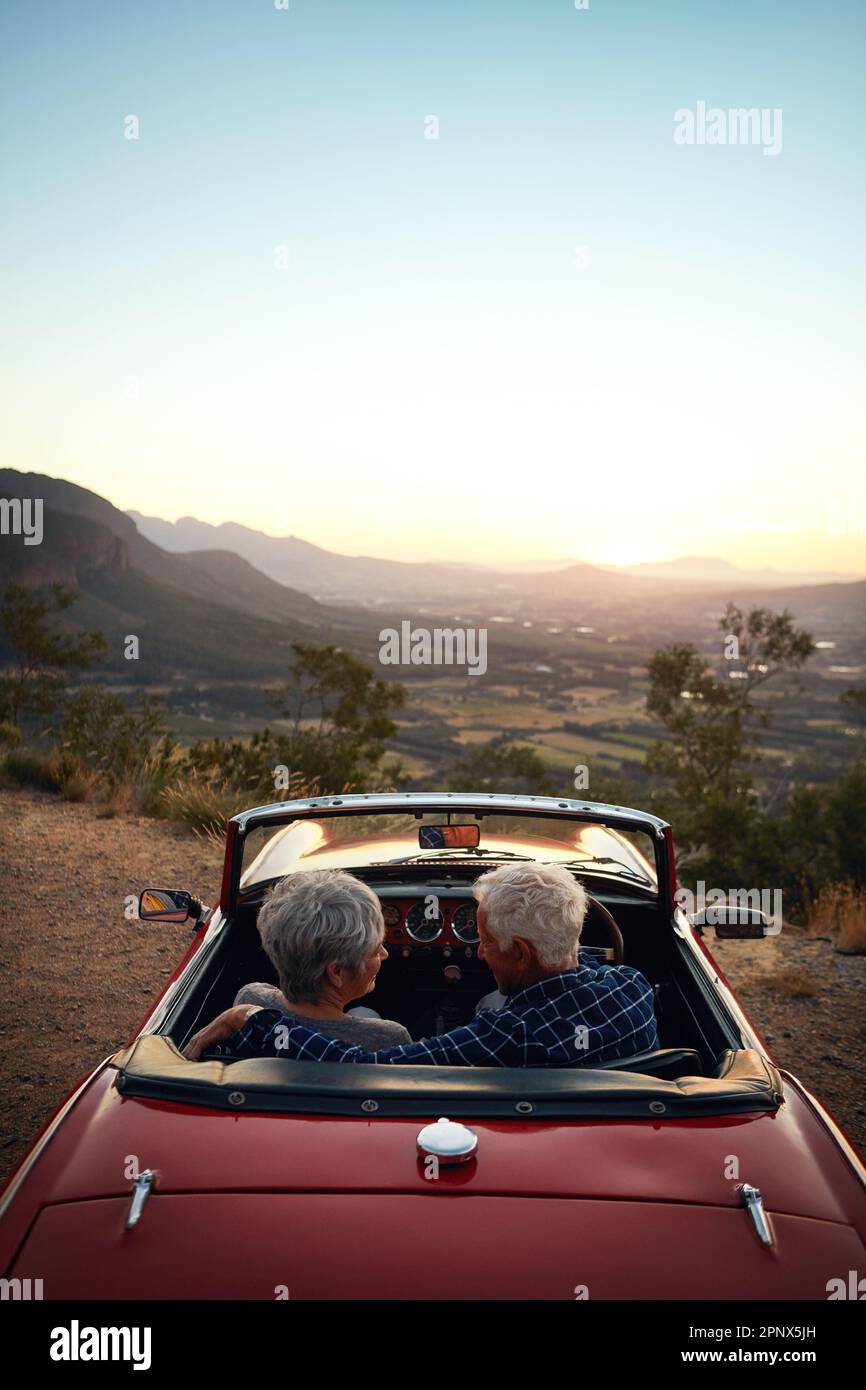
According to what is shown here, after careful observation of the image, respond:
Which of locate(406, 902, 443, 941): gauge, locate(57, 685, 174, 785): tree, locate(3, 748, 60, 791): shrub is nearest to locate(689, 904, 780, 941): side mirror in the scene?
locate(406, 902, 443, 941): gauge

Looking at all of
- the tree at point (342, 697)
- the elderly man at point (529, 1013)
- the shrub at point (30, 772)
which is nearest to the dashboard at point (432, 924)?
the elderly man at point (529, 1013)

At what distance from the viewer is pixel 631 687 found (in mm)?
63875

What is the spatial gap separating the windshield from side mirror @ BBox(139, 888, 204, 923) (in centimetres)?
20

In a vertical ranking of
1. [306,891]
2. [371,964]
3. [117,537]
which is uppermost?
[117,537]

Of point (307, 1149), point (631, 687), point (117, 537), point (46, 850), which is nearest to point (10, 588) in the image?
point (46, 850)

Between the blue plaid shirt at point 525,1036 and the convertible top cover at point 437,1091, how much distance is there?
16 centimetres

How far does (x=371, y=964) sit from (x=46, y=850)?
25.6ft

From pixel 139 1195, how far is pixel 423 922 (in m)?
2.06

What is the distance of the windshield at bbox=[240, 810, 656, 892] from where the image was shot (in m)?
3.42

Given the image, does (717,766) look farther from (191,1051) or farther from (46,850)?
(191,1051)

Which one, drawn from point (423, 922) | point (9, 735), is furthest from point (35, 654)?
point (423, 922)

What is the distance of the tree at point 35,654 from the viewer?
18.5 metres

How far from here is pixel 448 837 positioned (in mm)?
3023

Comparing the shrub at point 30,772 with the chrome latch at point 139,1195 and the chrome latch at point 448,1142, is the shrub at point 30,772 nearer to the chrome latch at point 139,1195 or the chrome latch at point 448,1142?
the chrome latch at point 139,1195
